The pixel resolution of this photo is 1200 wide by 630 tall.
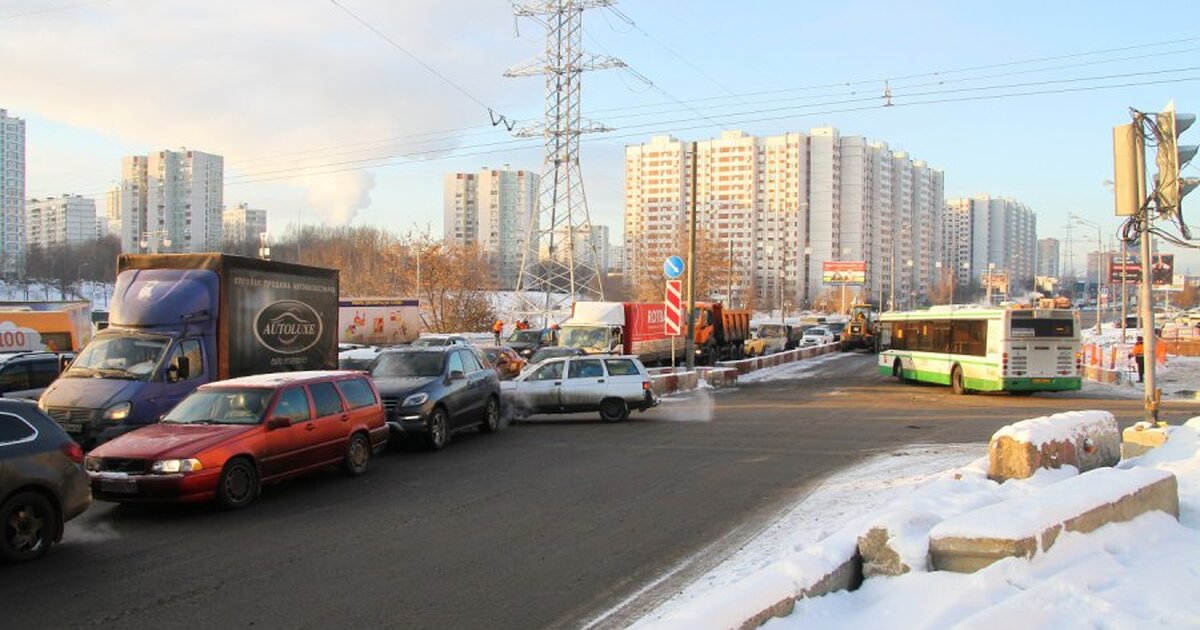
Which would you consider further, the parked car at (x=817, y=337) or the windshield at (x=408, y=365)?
the parked car at (x=817, y=337)

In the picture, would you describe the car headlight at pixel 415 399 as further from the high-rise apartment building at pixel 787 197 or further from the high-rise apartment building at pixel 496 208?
the high-rise apartment building at pixel 496 208

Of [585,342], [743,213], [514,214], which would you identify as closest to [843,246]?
[743,213]

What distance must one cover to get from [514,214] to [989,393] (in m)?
110

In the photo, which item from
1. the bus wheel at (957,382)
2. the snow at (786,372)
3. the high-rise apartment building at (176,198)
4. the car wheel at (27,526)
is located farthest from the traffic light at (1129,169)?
the high-rise apartment building at (176,198)

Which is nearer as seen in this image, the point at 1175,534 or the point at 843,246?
the point at 1175,534

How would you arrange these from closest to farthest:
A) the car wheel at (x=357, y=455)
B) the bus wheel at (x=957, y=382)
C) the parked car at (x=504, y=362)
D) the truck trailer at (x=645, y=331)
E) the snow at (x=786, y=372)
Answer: the car wheel at (x=357, y=455) < the bus wheel at (x=957, y=382) < the parked car at (x=504, y=362) < the truck trailer at (x=645, y=331) < the snow at (x=786, y=372)

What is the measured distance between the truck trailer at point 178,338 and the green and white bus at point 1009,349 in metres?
18.6

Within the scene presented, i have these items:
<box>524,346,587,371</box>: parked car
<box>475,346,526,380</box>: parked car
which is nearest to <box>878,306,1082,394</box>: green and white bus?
<box>524,346,587,371</box>: parked car

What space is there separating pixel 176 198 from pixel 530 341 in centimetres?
6056

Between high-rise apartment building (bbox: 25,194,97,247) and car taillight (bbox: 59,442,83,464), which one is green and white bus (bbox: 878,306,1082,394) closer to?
car taillight (bbox: 59,442,83,464)

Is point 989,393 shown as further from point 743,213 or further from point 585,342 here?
point 743,213

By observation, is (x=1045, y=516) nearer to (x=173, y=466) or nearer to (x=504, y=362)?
(x=173, y=466)

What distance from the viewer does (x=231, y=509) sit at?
10078mm

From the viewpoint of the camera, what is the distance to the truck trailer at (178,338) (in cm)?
1291
